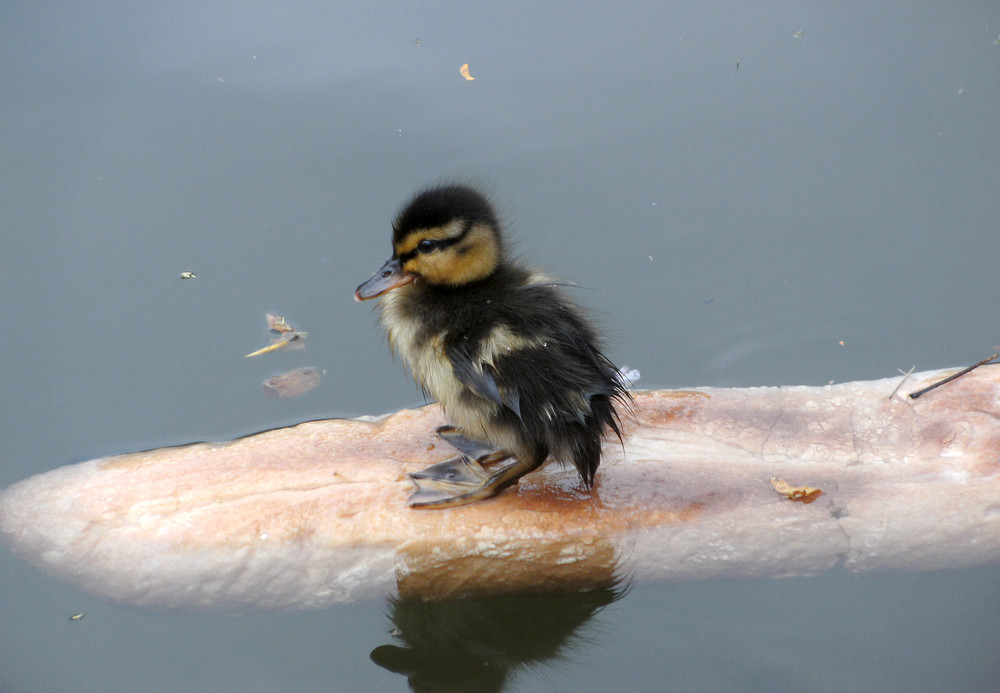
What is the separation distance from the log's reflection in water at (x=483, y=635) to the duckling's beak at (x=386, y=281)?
865 mm

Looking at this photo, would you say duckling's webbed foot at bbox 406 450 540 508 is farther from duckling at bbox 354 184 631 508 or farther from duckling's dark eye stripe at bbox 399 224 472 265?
duckling's dark eye stripe at bbox 399 224 472 265

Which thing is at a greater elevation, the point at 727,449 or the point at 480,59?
the point at 480,59

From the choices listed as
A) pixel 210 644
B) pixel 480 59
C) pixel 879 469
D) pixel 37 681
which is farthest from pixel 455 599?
pixel 480 59

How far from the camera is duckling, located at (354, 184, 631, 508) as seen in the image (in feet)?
7.64

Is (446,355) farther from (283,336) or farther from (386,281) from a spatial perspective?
(283,336)

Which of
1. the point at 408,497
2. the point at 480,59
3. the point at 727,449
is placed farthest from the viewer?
the point at 480,59

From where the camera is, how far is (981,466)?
8.75 feet

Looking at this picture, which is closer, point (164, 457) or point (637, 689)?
point (637, 689)

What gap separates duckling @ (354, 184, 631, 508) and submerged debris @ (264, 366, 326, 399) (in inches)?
24.8

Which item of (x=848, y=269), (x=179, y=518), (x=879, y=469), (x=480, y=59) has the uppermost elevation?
(x=480, y=59)

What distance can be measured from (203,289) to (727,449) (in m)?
1.96

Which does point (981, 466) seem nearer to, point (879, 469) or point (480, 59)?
point (879, 469)

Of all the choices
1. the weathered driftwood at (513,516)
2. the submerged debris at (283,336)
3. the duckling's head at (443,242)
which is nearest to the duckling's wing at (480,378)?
the duckling's head at (443,242)

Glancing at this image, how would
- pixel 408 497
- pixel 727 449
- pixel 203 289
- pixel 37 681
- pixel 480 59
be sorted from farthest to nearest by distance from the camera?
pixel 480 59 → pixel 203 289 → pixel 727 449 → pixel 408 497 → pixel 37 681
